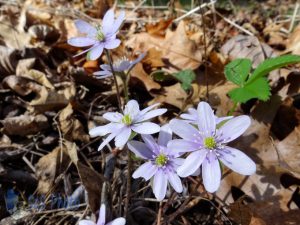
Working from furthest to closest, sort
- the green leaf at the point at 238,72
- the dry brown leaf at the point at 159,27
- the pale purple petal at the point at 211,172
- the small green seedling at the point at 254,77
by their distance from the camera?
the dry brown leaf at the point at 159,27 < the green leaf at the point at 238,72 < the small green seedling at the point at 254,77 < the pale purple petal at the point at 211,172

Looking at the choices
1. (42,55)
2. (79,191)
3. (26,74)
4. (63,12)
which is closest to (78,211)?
(79,191)

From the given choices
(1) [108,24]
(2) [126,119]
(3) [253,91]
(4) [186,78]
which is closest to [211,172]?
(2) [126,119]

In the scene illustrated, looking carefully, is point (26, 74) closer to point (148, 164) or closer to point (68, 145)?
point (68, 145)

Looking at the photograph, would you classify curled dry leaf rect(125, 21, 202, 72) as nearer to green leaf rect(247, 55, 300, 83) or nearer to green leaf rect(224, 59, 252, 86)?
green leaf rect(224, 59, 252, 86)

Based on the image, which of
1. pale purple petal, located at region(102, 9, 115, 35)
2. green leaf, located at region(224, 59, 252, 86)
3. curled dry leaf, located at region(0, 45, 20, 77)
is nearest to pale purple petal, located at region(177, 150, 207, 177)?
green leaf, located at region(224, 59, 252, 86)

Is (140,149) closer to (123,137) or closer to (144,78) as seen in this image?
(123,137)

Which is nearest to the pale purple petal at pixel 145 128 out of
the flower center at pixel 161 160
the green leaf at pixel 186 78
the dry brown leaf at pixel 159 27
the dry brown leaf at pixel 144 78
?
the flower center at pixel 161 160

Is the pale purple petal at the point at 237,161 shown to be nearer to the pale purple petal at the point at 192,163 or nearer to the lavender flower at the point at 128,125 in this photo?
the pale purple petal at the point at 192,163
